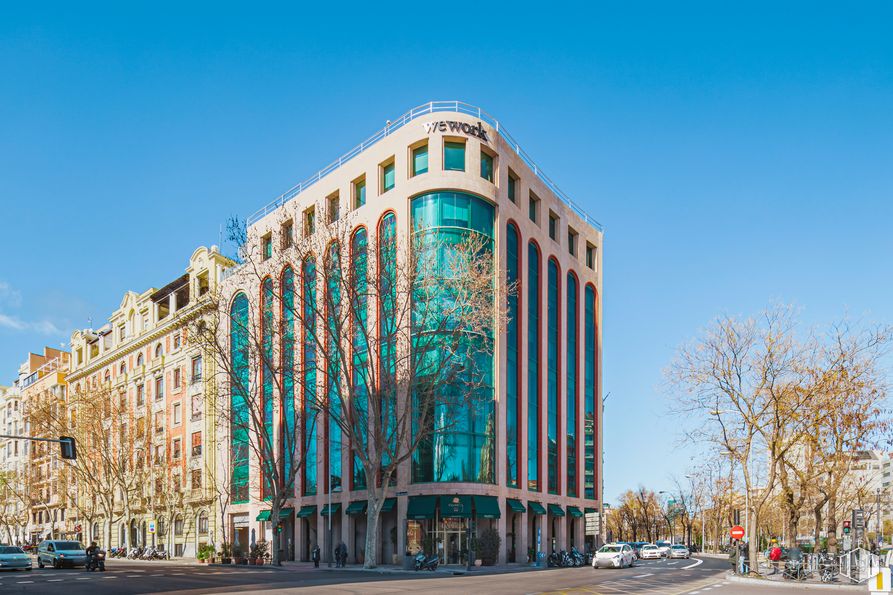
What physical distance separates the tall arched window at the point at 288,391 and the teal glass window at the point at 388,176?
9.08m

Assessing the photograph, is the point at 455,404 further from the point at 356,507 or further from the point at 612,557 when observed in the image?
the point at 612,557

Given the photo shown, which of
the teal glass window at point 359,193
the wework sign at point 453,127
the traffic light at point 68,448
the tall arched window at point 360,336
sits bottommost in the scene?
the traffic light at point 68,448

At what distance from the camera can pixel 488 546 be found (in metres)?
50.4

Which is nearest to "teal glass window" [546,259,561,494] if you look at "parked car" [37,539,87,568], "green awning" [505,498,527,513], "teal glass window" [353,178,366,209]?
"green awning" [505,498,527,513]

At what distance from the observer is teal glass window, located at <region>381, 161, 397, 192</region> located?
2297 inches

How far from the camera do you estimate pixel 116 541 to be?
8712cm

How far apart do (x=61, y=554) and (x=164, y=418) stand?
97.7ft

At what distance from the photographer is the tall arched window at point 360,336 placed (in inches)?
1711

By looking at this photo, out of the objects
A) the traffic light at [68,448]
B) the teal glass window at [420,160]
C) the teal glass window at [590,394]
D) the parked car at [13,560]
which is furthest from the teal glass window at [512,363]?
the parked car at [13,560]

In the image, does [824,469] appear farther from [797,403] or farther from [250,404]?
[250,404]

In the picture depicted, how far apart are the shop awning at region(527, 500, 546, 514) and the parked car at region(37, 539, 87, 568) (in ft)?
94.3

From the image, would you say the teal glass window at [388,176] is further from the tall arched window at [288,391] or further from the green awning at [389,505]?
the green awning at [389,505]

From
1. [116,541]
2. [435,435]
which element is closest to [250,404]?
[435,435]

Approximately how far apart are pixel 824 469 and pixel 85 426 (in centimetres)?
5942
